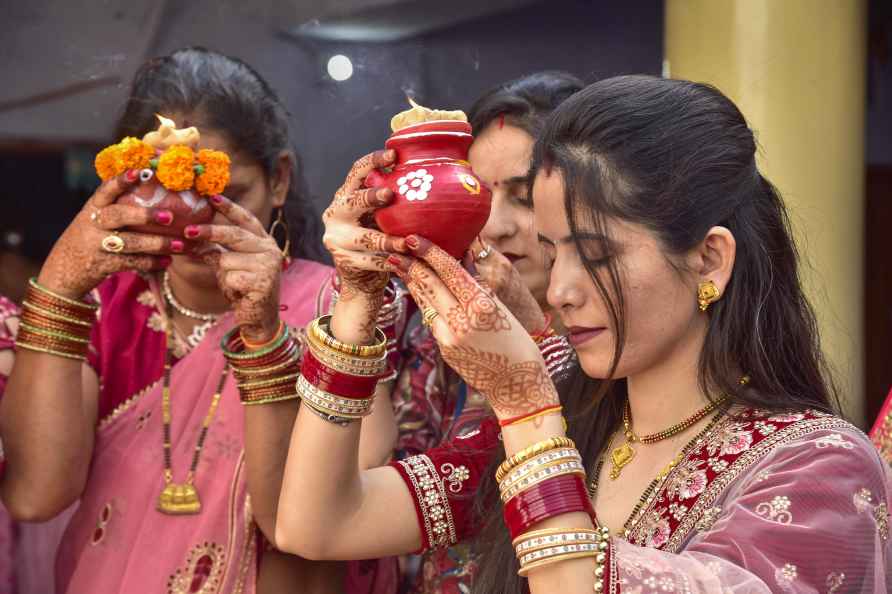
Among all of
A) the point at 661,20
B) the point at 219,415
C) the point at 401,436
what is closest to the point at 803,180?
the point at 661,20

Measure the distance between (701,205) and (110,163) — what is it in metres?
1.17

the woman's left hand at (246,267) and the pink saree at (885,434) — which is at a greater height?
the woman's left hand at (246,267)

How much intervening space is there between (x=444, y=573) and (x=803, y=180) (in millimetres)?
1718

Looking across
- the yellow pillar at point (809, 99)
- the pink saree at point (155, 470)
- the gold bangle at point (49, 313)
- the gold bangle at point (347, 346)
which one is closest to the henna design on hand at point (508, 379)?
the gold bangle at point (347, 346)

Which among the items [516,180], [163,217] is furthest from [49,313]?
[516,180]

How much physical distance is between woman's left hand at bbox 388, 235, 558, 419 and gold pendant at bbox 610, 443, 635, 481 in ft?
1.13

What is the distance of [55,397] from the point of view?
2480 mm

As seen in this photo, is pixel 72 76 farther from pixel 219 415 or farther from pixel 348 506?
pixel 348 506

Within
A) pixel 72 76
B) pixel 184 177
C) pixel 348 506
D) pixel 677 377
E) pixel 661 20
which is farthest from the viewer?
pixel 661 20

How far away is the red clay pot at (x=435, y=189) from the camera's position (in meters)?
1.92

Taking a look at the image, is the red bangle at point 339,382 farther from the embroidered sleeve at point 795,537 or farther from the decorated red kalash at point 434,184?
the embroidered sleeve at point 795,537

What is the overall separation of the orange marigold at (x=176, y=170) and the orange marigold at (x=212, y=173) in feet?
0.09

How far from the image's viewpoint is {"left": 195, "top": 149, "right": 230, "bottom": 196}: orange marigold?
7.84 ft

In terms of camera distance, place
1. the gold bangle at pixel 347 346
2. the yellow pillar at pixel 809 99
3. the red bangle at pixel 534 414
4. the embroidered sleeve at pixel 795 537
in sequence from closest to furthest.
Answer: the embroidered sleeve at pixel 795 537
the red bangle at pixel 534 414
the gold bangle at pixel 347 346
the yellow pillar at pixel 809 99
